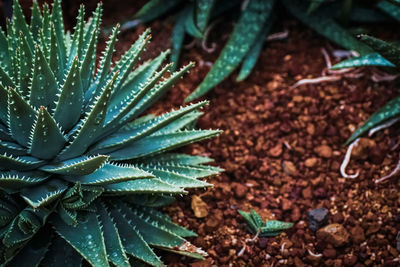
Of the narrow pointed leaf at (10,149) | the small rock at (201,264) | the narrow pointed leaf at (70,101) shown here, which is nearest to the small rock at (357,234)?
the small rock at (201,264)

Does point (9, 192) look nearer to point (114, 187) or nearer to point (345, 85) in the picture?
point (114, 187)

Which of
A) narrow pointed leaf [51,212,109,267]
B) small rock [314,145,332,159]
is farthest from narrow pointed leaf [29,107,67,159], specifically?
small rock [314,145,332,159]

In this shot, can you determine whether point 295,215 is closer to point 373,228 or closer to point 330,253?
point 330,253

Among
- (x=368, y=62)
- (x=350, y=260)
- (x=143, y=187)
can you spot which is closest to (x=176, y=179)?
(x=143, y=187)

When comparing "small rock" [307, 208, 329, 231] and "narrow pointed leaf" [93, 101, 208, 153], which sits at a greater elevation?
"narrow pointed leaf" [93, 101, 208, 153]

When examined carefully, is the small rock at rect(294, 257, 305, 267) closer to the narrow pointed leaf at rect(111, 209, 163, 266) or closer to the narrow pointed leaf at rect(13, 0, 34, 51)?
the narrow pointed leaf at rect(111, 209, 163, 266)

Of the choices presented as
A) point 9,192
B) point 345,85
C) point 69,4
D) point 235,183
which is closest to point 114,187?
point 9,192
